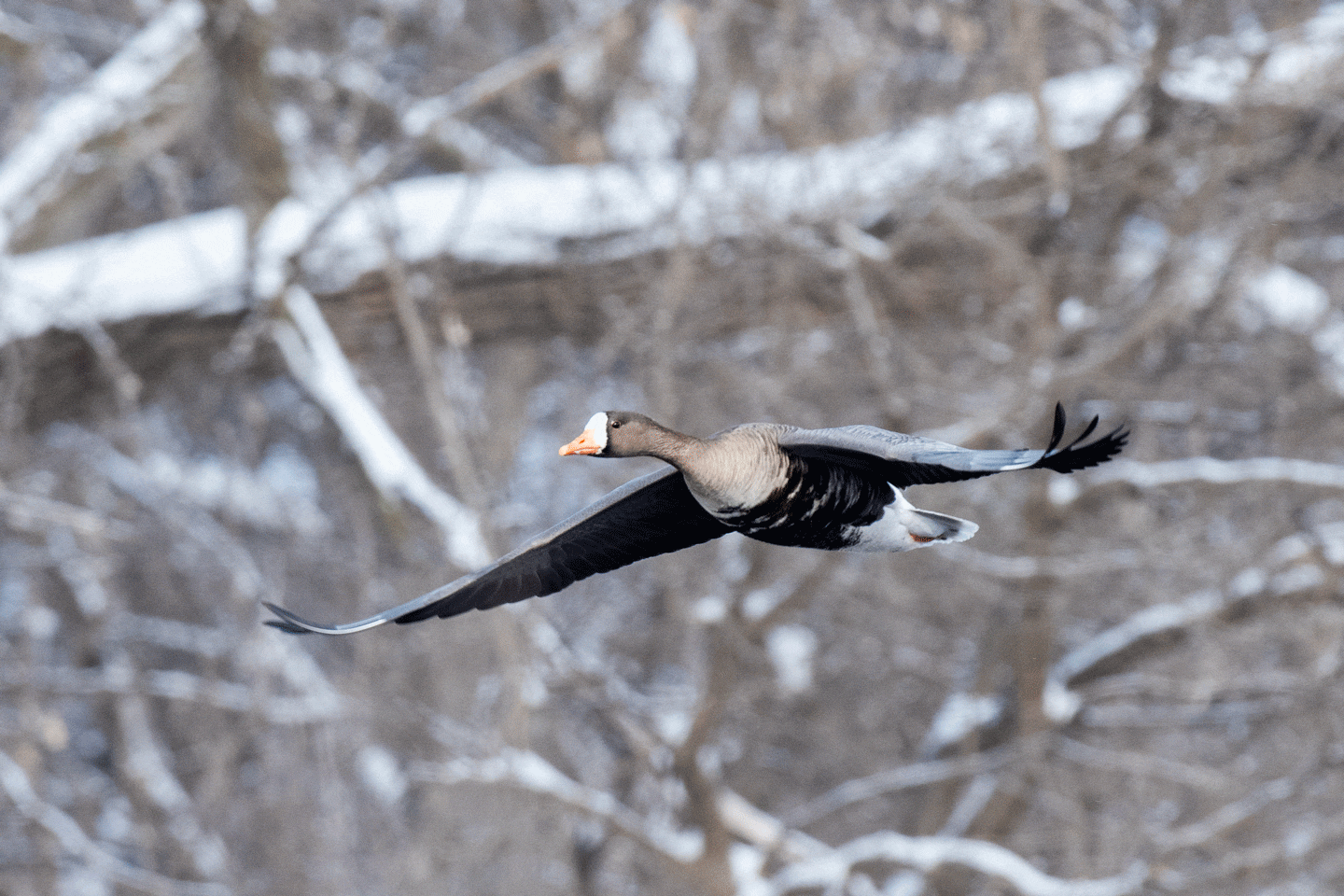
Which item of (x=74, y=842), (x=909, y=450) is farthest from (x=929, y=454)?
(x=74, y=842)

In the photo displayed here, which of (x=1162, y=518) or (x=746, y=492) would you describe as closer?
(x=746, y=492)

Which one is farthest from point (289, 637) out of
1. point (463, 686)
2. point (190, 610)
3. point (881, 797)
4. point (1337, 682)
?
point (1337, 682)

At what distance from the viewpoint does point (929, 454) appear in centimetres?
184

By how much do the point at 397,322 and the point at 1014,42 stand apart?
9.72ft

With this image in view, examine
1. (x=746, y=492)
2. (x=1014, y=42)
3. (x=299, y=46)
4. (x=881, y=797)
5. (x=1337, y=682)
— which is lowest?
(x=746, y=492)

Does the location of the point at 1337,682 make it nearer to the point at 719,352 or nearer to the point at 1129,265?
the point at 1129,265

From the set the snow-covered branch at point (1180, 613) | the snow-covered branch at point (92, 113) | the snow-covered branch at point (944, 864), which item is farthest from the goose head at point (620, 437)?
the snow-covered branch at point (1180, 613)

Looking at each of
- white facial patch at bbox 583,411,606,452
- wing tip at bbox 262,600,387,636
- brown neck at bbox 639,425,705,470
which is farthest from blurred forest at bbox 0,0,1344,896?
brown neck at bbox 639,425,705,470

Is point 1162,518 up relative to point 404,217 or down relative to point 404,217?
down

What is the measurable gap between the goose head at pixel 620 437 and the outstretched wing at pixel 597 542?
0.76ft

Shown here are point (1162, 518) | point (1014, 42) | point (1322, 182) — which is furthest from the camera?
point (1162, 518)

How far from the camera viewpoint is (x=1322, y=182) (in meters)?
5.93

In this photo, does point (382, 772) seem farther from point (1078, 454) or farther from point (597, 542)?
Answer: point (1078, 454)

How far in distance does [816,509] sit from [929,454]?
41 centimetres
